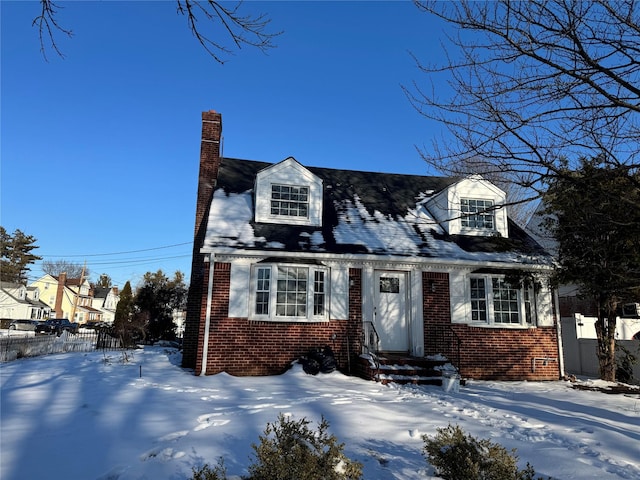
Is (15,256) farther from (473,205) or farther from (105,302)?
(473,205)

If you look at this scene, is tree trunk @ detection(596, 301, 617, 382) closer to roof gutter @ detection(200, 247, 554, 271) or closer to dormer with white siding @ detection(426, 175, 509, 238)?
roof gutter @ detection(200, 247, 554, 271)

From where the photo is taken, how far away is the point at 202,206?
13750mm

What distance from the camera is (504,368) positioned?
11570 millimetres

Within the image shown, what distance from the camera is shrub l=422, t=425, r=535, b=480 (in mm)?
3266

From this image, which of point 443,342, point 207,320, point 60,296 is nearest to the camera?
point 207,320

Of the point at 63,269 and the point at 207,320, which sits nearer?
the point at 207,320

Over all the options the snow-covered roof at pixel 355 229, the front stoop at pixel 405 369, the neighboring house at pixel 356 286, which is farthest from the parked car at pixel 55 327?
the front stoop at pixel 405 369

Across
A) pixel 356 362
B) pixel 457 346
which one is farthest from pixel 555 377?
pixel 356 362

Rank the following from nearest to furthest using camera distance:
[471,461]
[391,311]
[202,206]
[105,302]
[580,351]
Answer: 1. [471,461]
2. [391,311]
3. [202,206]
4. [580,351]
5. [105,302]

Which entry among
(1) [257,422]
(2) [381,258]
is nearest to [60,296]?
(2) [381,258]

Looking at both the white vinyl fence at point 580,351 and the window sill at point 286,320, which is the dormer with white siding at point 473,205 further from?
the window sill at point 286,320

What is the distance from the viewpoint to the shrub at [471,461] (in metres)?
3.27

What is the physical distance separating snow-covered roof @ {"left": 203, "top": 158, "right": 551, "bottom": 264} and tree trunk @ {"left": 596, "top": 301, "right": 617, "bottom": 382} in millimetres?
1940

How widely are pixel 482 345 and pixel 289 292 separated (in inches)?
223
